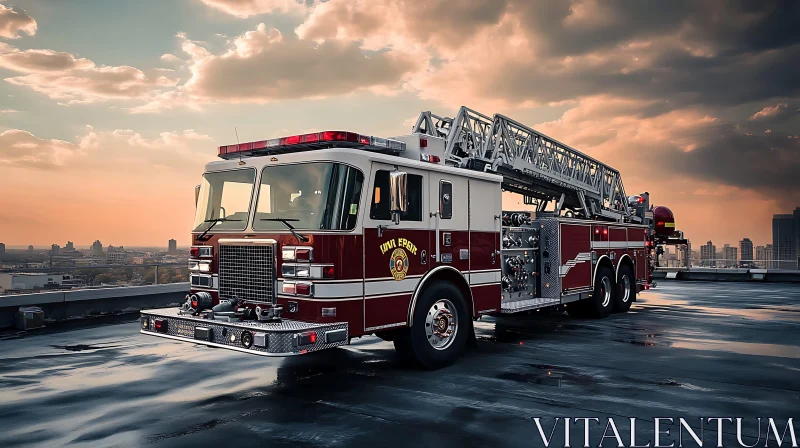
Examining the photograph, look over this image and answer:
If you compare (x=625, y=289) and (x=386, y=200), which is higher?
(x=386, y=200)

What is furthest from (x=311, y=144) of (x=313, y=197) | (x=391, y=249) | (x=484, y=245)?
(x=484, y=245)

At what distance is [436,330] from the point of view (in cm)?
795

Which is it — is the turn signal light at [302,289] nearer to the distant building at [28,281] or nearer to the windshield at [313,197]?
the windshield at [313,197]

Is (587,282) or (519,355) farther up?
(587,282)

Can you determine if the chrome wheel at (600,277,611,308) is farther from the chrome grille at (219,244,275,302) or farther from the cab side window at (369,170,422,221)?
the chrome grille at (219,244,275,302)

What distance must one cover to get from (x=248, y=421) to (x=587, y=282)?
28.0ft

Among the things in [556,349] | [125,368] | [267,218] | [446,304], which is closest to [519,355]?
[556,349]

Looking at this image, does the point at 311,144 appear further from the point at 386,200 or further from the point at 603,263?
the point at 603,263

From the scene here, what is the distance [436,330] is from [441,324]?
0.39ft

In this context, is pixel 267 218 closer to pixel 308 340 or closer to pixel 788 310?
pixel 308 340

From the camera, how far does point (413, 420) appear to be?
5.71 metres

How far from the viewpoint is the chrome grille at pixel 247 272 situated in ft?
22.6

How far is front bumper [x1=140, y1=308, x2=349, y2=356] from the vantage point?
6047mm

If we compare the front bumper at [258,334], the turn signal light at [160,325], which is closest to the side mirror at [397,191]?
the front bumper at [258,334]
